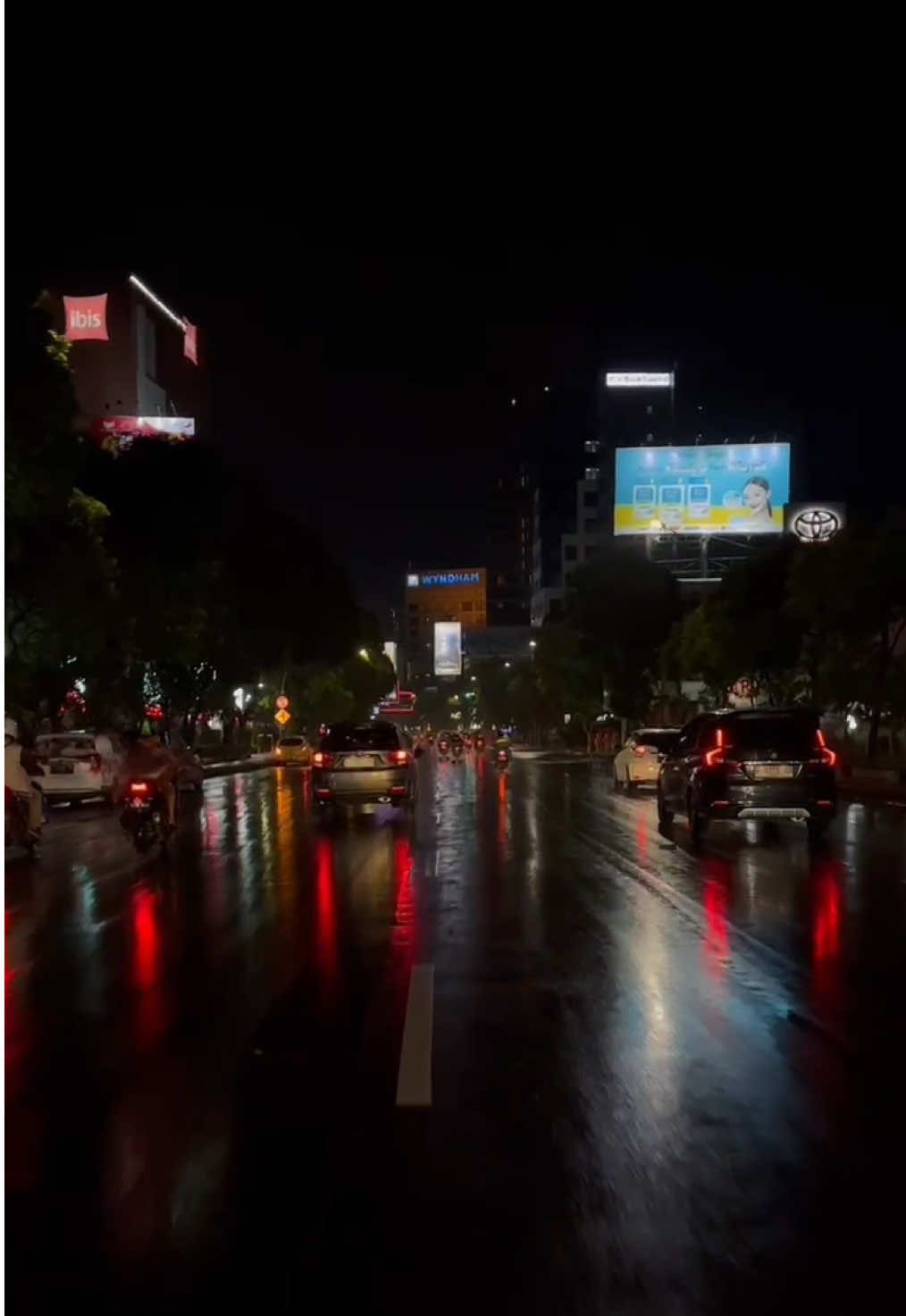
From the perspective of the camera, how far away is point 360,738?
2827 centimetres

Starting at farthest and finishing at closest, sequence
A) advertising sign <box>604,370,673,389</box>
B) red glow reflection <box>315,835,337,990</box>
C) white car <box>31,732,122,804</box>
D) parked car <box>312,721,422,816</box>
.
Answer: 1. advertising sign <box>604,370,673,389</box>
2. white car <box>31,732,122,804</box>
3. parked car <box>312,721,422,816</box>
4. red glow reflection <box>315,835,337,990</box>

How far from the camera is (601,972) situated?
34.7 ft

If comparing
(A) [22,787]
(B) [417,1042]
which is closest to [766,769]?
(A) [22,787]

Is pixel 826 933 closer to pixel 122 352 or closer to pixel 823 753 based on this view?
pixel 823 753

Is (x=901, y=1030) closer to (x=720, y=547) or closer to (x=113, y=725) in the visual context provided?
(x=113, y=725)

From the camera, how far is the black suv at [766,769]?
20297 millimetres

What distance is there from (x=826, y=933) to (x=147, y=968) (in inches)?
224

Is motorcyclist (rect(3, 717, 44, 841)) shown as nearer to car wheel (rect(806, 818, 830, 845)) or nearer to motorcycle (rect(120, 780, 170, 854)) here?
motorcycle (rect(120, 780, 170, 854))

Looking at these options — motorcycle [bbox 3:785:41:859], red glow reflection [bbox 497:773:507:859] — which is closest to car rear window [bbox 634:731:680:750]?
red glow reflection [bbox 497:773:507:859]

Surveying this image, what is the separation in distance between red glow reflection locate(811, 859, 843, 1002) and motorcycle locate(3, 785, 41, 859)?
1076 cm

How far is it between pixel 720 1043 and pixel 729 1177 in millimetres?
2402

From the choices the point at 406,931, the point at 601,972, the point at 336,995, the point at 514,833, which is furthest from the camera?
the point at 514,833

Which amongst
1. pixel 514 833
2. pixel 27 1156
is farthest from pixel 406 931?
pixel 514 833

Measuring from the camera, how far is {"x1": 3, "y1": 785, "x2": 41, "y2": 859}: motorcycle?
19.8 metres
